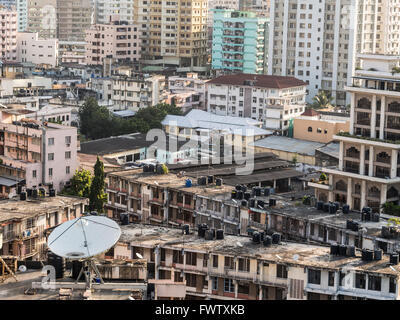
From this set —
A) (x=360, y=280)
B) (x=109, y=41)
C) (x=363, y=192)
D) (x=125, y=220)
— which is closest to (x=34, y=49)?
(x=109, y=41)

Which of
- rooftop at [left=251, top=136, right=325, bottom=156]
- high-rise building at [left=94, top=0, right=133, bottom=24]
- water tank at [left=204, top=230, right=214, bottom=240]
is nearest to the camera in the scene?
water tank at [left=204, top=230, right=214, bottom=240]

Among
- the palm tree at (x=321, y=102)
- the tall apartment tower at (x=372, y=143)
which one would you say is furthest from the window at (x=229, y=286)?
the palm tree at (x=321, y=102)

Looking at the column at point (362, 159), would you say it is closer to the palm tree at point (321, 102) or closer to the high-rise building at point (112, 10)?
the palm tree at point (321, 102)

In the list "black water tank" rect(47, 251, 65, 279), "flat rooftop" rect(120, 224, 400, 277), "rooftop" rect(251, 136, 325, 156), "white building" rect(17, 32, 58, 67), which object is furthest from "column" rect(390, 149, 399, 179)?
"white building" rect(17, 32, 58, 67)

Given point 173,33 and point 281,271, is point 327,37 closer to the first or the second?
point 173,33

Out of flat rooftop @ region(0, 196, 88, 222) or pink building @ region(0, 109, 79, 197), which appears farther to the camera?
pink building @ region(0, 109, 79, 197)

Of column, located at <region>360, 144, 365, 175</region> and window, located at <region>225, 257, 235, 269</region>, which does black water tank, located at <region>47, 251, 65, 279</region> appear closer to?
window, located at <region>225, 257, 235, 269</region>
